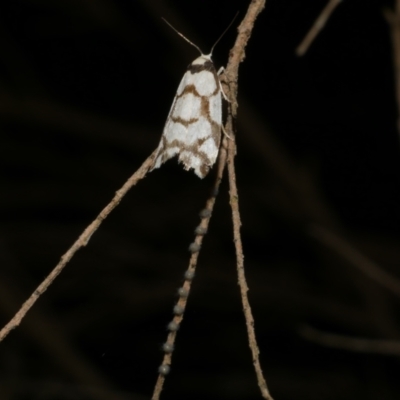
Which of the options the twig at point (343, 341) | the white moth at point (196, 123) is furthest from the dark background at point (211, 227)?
the white moth at point (196, 123)

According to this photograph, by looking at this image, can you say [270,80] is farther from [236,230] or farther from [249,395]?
[236,230]

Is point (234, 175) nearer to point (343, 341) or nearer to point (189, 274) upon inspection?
point (189, 274)

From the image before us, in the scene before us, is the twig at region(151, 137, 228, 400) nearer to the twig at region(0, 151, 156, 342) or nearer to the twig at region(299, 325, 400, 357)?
the twig at region(0, 151, 156, 342)

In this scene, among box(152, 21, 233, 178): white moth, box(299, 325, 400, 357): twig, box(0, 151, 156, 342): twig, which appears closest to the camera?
box(0, 151, 156, 342): twig

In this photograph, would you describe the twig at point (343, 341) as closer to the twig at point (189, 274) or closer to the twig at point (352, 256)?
the twig at point (352, 256)

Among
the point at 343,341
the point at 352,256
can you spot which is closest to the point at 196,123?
the point at 352,256

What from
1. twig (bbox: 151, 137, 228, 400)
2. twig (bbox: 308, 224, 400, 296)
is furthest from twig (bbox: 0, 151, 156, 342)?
twig (bbox: 308, 224, 400, 296)
